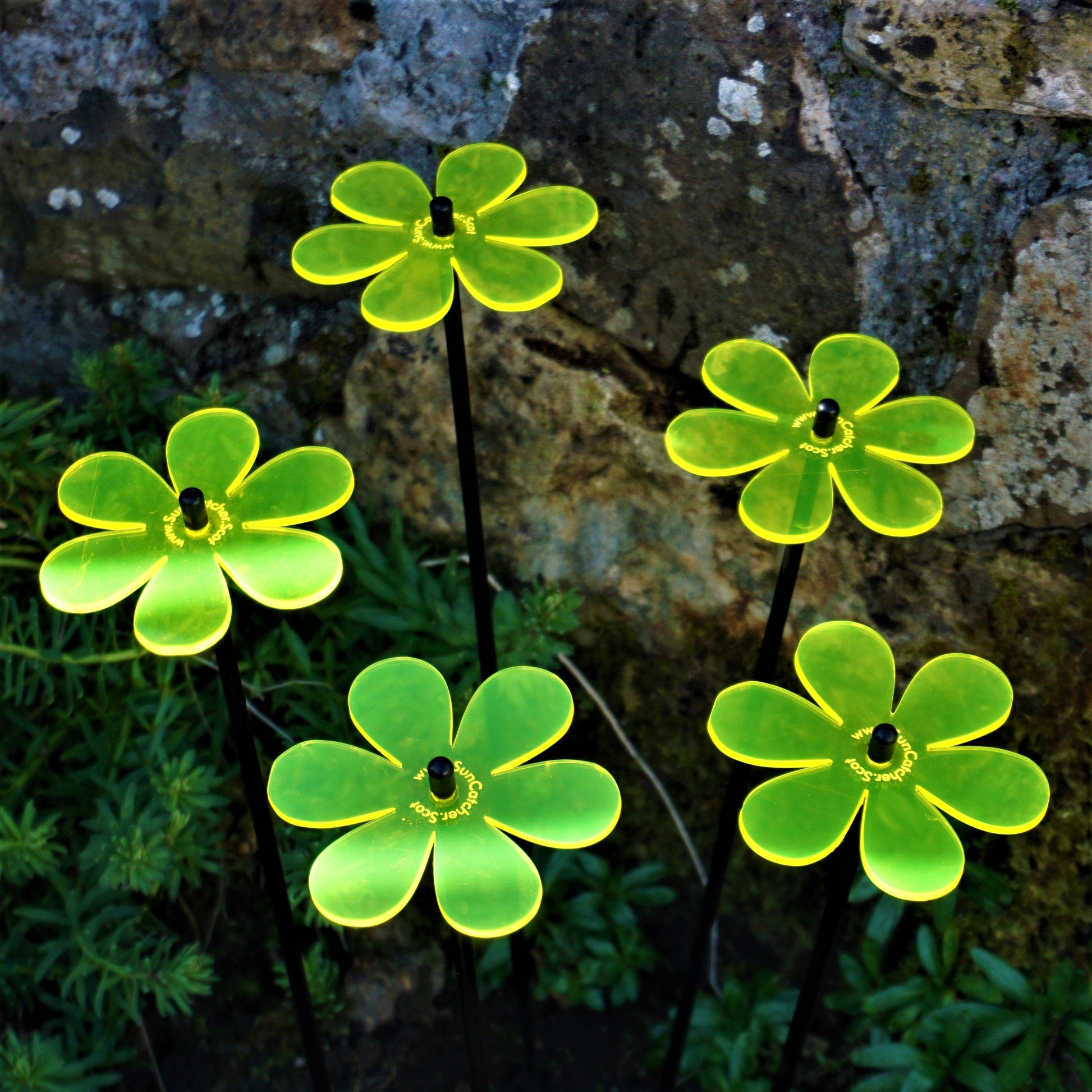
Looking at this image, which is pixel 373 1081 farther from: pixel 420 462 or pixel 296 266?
pixel 296 266

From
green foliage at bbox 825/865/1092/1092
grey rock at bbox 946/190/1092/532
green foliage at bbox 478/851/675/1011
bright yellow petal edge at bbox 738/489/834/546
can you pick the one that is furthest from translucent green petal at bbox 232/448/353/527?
green foliage at bbox 825/865/1092/1092

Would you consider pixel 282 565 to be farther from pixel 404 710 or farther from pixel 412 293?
pixel 412 293

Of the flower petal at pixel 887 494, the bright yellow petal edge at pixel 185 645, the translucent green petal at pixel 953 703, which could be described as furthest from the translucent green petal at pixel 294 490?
the translucent green petal at pixel 953 703

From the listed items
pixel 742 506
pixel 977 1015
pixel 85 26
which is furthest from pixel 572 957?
pixel 85 26

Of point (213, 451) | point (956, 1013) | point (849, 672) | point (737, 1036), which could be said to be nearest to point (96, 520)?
point (213, 451)

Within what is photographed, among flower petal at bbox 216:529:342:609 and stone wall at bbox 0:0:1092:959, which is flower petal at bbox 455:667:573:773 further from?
stone wall at bbox 0:0:1092:959
